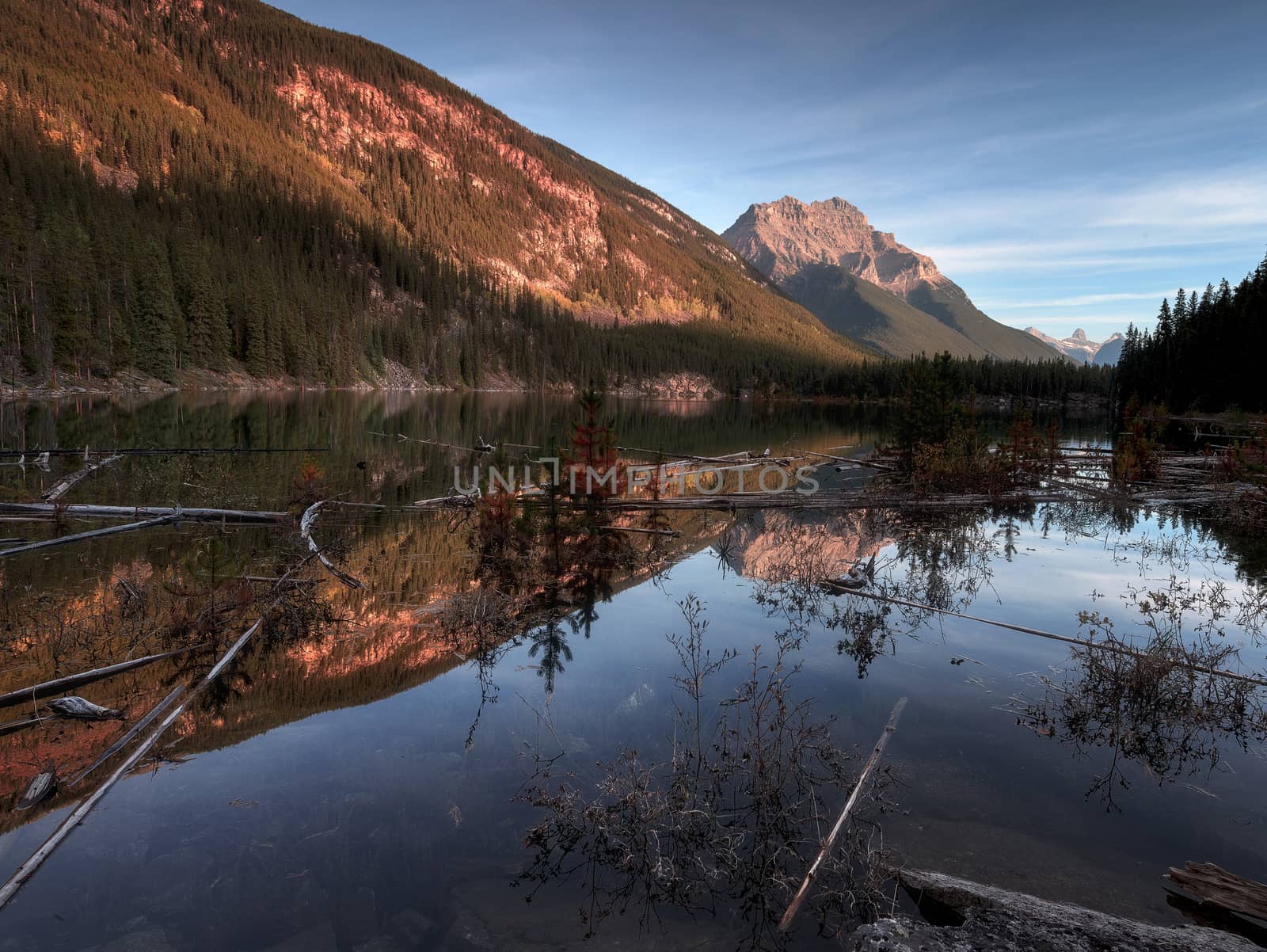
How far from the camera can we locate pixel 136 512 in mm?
14086

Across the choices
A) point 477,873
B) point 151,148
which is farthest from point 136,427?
point 151,148

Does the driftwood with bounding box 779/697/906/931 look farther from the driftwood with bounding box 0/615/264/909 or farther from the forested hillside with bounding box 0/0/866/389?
the forested hillside with bounding box 0/0/866/389

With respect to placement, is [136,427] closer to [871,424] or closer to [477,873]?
[477,873]

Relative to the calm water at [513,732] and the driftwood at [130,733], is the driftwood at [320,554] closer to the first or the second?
the calm water at [513,732]

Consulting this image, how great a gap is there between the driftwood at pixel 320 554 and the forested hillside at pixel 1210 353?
7879 cm

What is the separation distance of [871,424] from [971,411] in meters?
43.9

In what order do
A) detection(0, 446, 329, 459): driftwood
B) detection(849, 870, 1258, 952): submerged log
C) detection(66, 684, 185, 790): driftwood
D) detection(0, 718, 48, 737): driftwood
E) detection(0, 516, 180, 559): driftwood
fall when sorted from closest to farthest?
detection(849, 870, 1258, 952): submerged log < detection(66, 684, 185, 790): driftwood < detection(0, 718, 48, 737): driftwood < detection(0, 516, 180, 559): driftwood < detection(0, 446, 329, 459): driftwood

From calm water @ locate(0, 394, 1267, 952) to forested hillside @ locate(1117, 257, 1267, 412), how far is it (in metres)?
68.0

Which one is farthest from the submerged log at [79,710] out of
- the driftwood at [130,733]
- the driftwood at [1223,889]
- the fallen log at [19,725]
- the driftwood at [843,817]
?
the driftwood at [1223,889]

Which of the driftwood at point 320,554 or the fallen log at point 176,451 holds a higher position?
the fallen log at point 176,451

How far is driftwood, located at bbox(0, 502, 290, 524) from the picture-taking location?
44.8ft

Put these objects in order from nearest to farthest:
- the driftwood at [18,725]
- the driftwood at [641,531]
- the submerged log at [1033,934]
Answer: the submerged log at [1033,934], the driftwood at [18,725], the driftwood at [641,531]

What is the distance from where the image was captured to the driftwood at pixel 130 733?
5.85 m

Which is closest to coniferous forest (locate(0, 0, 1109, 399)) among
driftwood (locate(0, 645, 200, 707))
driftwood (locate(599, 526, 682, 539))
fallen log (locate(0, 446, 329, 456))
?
fallen log (locate(0, 446, 329, 456))
